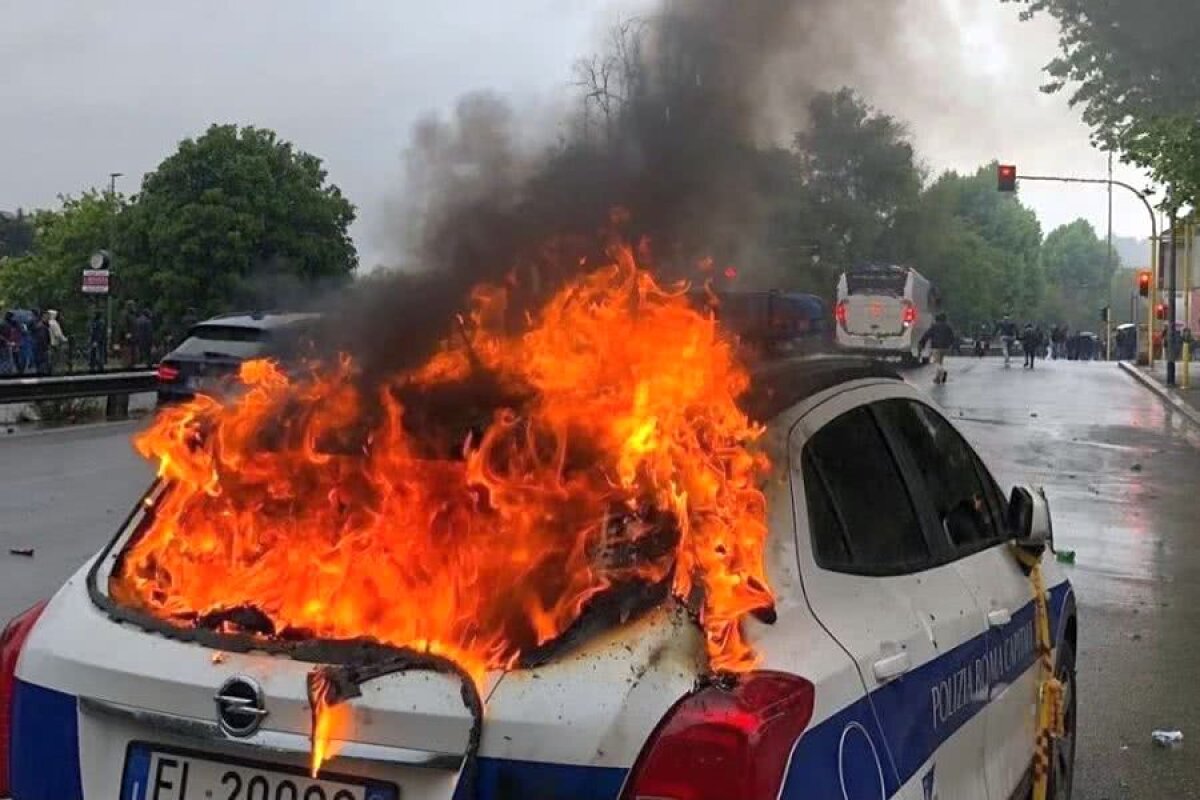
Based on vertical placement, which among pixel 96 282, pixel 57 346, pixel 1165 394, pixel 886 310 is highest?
pixel 96 282

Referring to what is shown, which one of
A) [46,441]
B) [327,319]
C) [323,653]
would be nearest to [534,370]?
[323,653]

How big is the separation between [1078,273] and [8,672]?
148207mm

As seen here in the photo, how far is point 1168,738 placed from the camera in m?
5.32

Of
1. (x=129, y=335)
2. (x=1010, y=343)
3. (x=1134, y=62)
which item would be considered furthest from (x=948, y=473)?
(x=1010, y=343)

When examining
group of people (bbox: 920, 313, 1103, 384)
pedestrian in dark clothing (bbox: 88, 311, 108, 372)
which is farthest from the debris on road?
group of people (bbox: 920, 313, 1103, 384)

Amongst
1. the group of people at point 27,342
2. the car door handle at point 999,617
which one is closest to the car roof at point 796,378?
the car door handle at point 999,617

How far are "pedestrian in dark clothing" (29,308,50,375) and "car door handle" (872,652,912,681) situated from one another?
25.3m

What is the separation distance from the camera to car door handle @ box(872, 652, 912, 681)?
257 centimetres

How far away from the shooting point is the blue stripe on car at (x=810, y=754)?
7.11ft

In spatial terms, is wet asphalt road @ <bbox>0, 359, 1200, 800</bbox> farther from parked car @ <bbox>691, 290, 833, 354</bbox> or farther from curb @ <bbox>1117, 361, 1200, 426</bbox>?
parked car @ <bbox>691, 290, 833, 354</bbox>

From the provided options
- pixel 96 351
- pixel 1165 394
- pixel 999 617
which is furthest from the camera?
pixel 96 351

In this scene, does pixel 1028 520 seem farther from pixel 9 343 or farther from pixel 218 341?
pixel 9 343

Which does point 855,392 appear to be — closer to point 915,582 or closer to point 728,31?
point 915,582

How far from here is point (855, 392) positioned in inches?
128
